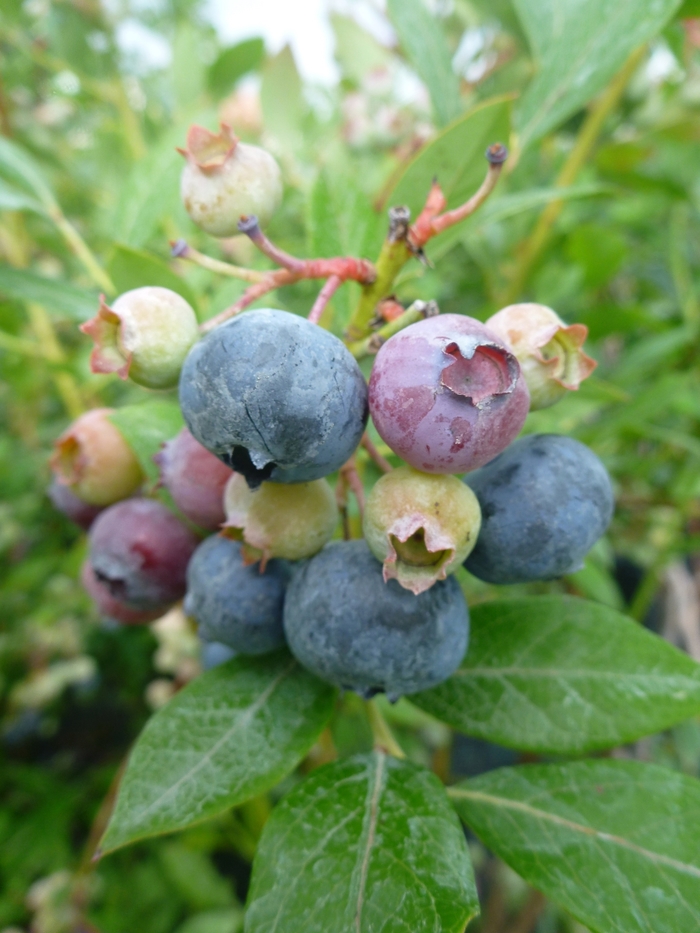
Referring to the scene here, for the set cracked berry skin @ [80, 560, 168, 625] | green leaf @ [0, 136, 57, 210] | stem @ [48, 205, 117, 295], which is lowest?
cracked berry skin @ [80, 560, 168, 625]

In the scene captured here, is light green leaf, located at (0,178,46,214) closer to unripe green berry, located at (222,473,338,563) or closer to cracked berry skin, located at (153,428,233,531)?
cracked berry skin, located at (153,428,233,531)

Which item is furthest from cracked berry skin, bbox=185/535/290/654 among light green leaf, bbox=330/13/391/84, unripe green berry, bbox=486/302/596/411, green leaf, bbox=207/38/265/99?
light green leaf, bbox=330/13/391/84

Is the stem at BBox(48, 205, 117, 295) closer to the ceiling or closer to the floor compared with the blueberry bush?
closer to the ceiling

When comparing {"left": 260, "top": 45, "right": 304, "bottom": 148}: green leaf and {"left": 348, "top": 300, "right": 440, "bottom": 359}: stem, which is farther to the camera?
{"left": 260, "top": 45, "right": 304, "bottom": 148}: green leaf

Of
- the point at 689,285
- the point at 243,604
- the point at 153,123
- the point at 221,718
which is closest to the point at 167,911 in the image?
the point at 221,718

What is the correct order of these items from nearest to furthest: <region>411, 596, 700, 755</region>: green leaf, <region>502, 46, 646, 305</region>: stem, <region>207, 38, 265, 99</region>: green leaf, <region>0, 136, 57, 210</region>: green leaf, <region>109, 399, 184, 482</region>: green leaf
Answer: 1. <region>411, 596, 700, 755</region>: green leaf
2. <region>109, 399, 184, 482</region>: green leaf
3. <region>0, 136, 57, 210</region>: green leaf
4. <region>502, 46, 646, 305</region>: stem
5. <region>207, 38, 265, 99</region>: green leaf

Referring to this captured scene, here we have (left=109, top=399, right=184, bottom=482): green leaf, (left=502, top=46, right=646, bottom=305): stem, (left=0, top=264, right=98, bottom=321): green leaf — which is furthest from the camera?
(left=502, top=46, right=646, bottom=305): stem

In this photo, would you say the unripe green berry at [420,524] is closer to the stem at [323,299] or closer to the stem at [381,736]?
the stem at [323,299]
